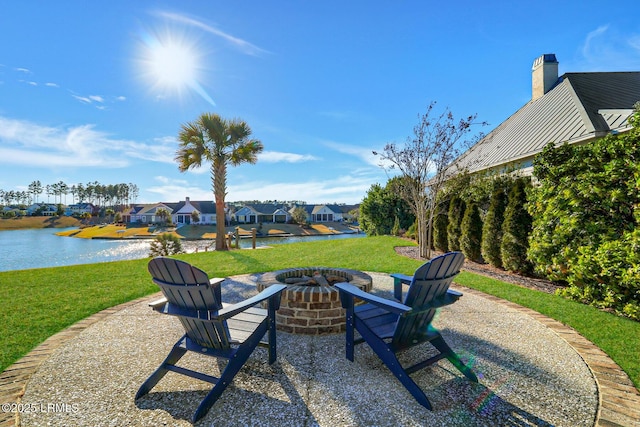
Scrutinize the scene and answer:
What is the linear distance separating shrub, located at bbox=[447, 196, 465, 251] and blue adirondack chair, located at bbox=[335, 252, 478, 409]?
23.8 ft

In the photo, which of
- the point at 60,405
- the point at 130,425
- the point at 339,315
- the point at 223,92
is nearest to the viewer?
the point at 130,425

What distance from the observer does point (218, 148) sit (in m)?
13.0

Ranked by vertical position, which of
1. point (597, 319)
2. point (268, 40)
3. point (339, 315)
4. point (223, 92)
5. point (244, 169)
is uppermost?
point (268, 40)

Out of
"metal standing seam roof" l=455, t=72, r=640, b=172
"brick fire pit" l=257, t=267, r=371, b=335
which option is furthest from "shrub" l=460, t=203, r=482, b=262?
"brick fire pit" l=257, t=267, r=371, b=335

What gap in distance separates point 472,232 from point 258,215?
42.2 m

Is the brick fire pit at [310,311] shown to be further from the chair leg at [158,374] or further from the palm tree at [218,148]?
the palm tree at [218,148]

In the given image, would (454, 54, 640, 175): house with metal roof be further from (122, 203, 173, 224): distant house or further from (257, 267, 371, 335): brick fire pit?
(122, 203, 173, 224): distant house

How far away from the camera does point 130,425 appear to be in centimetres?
174

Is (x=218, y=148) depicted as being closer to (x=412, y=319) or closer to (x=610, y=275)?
(x=412, y=319)

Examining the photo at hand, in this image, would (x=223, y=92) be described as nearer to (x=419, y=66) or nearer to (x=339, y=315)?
(x=419, y=66)

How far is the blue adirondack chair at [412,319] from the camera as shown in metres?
2.07

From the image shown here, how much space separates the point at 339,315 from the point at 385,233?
1402cm

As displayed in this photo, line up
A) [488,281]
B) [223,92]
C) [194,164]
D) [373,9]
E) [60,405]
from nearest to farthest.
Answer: [60,405], [488,281], [373,9], [223,92], [194,164]

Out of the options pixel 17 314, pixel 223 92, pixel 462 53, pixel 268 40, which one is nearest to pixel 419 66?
pixel 462 53
